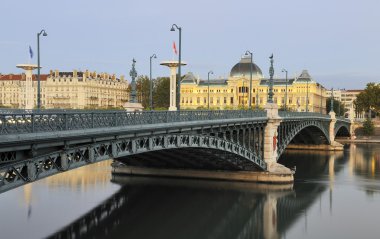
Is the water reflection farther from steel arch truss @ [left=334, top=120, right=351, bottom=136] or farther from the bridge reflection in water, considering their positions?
steel arch truss @ [left=334, top=120, right=351, bottom=136]

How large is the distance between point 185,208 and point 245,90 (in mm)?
132768

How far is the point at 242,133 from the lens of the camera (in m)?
44.8

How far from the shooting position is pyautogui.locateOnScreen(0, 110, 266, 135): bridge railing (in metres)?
15.8

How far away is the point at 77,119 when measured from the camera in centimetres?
1916

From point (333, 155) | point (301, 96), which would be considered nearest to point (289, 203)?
point (333, 155)

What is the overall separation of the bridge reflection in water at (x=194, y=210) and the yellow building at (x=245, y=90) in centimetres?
11799

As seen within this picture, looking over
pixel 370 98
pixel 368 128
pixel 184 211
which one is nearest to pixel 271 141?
pixel 184 211

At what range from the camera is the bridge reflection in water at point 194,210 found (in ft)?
102

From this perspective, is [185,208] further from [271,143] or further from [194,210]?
[271,143]

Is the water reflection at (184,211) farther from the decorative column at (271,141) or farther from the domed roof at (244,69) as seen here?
the domed roof at (244,69)

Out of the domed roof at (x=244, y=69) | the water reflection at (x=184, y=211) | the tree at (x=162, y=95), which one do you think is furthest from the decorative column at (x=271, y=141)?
the domed roof at (x=244, y=69)

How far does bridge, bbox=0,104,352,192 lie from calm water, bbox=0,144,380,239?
2519 millimetres

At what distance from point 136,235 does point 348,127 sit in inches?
3838

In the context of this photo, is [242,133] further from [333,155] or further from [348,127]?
[348,127]
